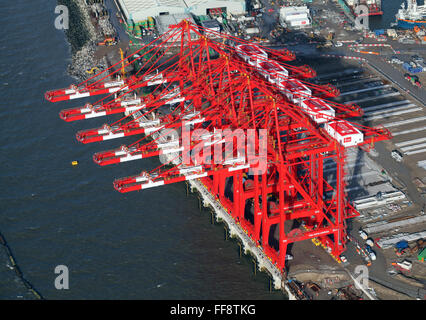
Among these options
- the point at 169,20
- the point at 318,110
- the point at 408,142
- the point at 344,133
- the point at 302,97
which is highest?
the point at 302,97

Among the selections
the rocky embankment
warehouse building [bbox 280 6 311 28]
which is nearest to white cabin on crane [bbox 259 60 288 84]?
the rocky embankment

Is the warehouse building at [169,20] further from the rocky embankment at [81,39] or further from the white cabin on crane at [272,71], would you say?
the white cabin on crane at [272,71]

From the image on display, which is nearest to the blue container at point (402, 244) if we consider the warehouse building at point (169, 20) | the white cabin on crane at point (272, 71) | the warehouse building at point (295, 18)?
the white cabin on crane at point (272, 71)

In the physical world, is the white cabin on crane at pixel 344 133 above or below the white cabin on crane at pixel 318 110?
below

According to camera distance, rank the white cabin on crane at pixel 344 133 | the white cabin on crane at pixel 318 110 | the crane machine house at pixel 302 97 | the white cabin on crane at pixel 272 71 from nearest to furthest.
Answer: the white cabin on crane at pixel 344 133
the crane machine house at pixel 302 97
the white cabin on crane at pixel 318 110
the white cabin on crane at pixel 272 71

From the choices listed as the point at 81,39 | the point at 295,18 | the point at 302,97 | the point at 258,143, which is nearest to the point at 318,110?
the point at 302,97

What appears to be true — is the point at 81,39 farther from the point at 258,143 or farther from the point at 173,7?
the point at 258,143

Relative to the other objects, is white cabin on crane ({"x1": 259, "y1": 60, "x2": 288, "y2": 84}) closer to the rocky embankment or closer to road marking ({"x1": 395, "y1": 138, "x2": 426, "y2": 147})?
road marking ({"x1": 395, "y1": 138, "x2": 426, "y2": 147})
